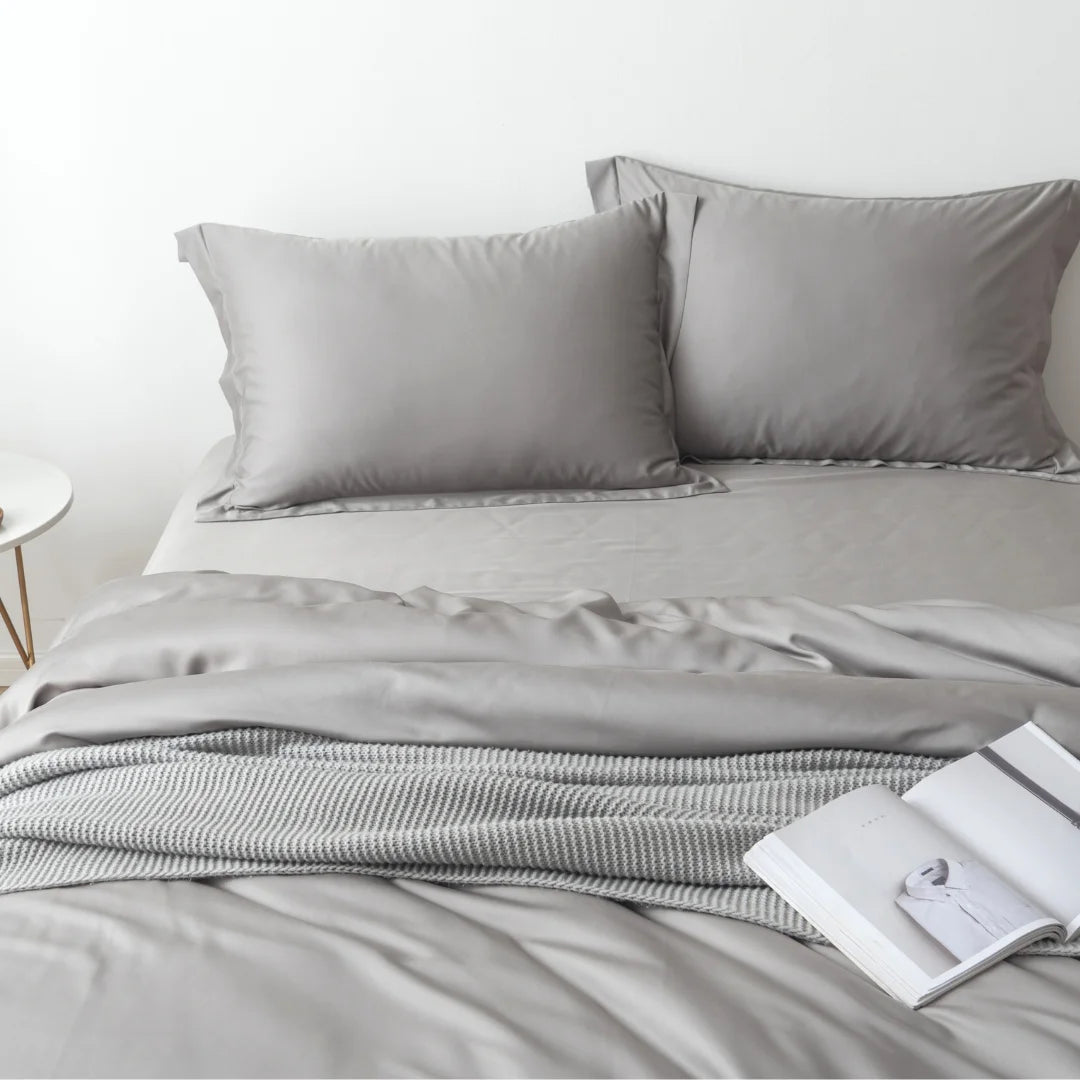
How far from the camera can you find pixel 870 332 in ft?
6.55

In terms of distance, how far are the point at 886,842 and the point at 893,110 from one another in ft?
5.16

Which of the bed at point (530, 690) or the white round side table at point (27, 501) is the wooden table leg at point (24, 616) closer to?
the white round side table at point (27, 501)

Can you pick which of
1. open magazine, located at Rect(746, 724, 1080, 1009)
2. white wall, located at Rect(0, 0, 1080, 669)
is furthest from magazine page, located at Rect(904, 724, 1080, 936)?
white wall, located at Rect(0, 0, 1080, 669)

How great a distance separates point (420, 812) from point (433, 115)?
4.85ft

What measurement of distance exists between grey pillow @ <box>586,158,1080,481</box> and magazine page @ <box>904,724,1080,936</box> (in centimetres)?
96

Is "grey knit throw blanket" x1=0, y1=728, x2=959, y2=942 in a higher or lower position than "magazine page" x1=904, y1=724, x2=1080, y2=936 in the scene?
higher

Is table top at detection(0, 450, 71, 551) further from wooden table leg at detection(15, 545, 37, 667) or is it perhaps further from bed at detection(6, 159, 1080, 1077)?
bed at detection(6, 159, 1080, 1077)

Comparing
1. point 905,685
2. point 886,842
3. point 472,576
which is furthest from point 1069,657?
point 472,576

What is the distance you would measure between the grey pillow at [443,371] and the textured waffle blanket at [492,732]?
508mm

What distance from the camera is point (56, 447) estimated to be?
8.03ft

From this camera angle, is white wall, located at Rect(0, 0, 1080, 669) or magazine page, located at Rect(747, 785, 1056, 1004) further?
white wall, located at Rect(0, 0, 1080, 669)

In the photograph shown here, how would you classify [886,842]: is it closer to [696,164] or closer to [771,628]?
[771,628]

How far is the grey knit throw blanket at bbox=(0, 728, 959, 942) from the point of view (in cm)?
106

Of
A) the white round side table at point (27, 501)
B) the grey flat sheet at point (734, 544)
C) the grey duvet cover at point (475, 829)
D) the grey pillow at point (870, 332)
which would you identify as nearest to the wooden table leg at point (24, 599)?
the white round side table at point (27, 501)
